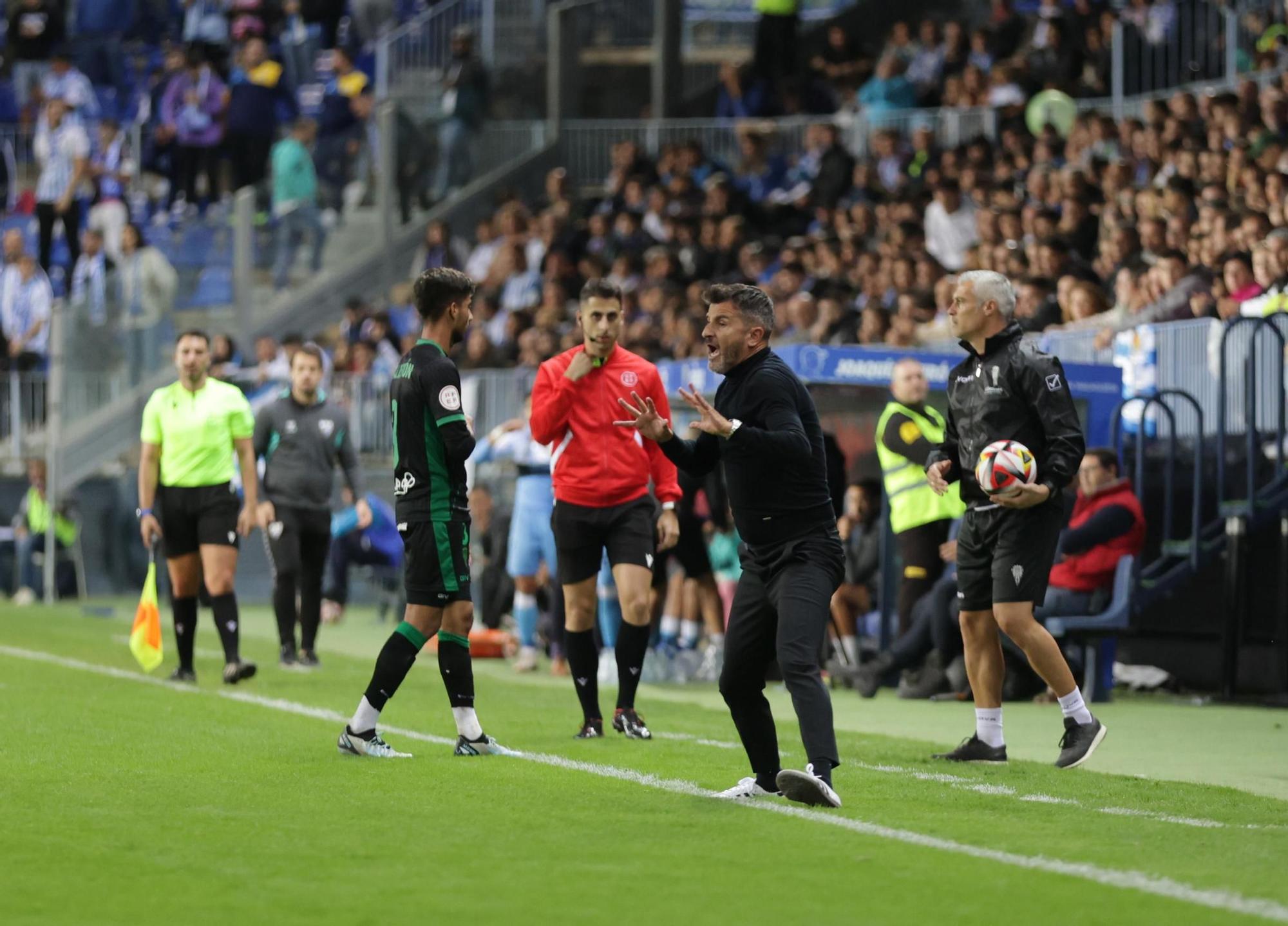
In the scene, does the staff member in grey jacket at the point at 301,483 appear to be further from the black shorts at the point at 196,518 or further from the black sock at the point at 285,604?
the black shorts at the point at 196,518

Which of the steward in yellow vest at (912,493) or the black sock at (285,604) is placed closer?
the steward in yellow vest at (912,493)

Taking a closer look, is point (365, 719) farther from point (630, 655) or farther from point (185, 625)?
point (185, 625)

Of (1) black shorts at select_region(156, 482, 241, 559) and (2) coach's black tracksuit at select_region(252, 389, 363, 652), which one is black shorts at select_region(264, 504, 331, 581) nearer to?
(2) coach's black tracksuit at select_region(252, 389, 363, 652)

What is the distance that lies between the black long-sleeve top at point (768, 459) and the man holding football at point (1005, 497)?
5.48ft

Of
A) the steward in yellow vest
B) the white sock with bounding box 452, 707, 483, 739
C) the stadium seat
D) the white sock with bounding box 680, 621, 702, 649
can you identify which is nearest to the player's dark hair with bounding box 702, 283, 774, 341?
the white sock with bounding box 452, 707, 483, 739

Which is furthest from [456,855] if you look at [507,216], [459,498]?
[507,216]

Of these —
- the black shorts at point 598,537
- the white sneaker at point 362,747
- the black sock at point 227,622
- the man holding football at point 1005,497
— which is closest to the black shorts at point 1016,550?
the man holding football at point 1005,497

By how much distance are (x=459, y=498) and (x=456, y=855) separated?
3.06 m

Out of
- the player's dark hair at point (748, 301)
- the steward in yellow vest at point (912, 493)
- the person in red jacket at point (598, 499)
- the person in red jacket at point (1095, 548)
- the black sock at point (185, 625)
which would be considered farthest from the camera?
the steward in yellow vest at point (912, 493)

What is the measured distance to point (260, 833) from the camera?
7.28 m

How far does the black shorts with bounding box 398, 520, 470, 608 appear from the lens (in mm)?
9555

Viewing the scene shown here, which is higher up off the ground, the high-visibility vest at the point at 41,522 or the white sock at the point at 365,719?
the white sock at the point at 365,719

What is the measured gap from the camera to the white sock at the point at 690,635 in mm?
15852

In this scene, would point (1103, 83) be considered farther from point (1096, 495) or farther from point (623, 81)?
point (1096, 495)
